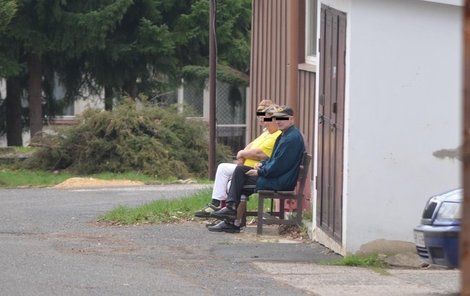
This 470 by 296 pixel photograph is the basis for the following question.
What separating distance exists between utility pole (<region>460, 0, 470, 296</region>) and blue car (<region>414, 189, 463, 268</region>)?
145 inches

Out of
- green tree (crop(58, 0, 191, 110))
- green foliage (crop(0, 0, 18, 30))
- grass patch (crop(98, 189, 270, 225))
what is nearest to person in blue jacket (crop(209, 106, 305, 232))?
grass patch (crop(98, 189, 270, 225))

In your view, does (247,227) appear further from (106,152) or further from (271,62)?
(106,152)

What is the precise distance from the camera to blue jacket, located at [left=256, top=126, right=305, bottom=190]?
11023 mm

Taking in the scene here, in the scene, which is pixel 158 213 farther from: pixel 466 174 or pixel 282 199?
pixel 466 174

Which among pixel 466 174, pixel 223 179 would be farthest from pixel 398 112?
pixel 466 174

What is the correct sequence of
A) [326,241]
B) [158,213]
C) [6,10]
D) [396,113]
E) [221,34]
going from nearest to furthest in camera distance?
[396,113] < [326,241] < [158,213] < [6,10] < [221,34]

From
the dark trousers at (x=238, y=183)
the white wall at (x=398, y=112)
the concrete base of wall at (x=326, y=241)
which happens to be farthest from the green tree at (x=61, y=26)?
the white wall at (x=398, y=112)

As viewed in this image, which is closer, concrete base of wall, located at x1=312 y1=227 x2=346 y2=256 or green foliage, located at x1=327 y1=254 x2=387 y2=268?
green foliage, located at x1=327 y1=254 x2=387 y2=268

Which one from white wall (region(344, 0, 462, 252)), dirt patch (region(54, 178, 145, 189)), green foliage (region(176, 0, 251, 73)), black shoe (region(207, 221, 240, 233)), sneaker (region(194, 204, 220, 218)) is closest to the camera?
white wall (region(344, 0, 462, 252))

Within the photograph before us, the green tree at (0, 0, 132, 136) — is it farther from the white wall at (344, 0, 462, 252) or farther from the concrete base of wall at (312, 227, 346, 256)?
the white wall at (344, 0, 462, 252)

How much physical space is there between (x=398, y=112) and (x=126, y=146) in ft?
44.0

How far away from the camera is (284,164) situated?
36.2 ft

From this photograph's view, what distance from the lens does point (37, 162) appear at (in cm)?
2344

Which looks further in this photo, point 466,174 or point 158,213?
point 158,213
